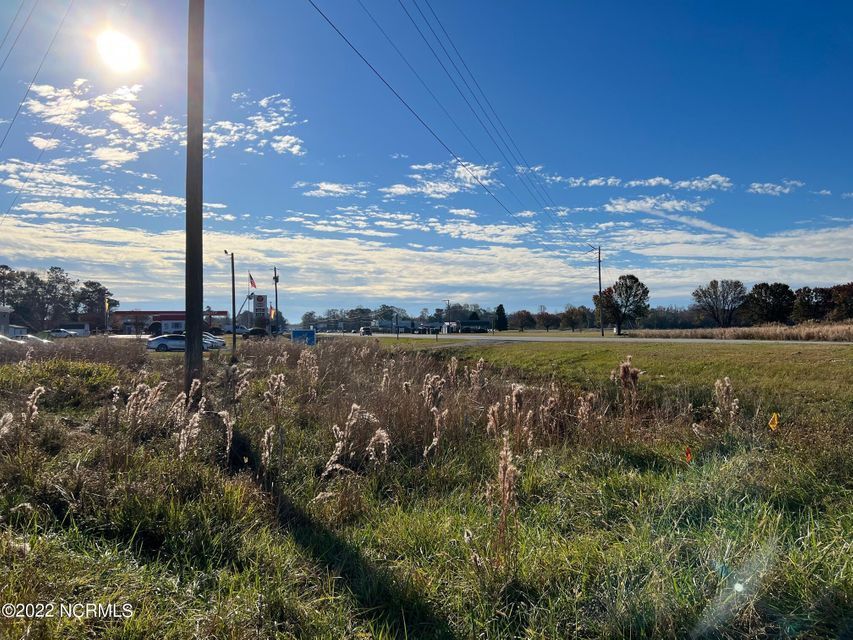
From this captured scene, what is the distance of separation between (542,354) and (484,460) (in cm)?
1530

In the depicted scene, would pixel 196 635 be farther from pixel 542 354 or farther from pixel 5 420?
pixel 542 354

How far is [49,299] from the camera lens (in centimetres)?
8806

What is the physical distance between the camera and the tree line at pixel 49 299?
81938 millimetres

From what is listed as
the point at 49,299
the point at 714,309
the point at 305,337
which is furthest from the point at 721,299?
the point at 49,299

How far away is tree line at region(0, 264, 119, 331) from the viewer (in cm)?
8194

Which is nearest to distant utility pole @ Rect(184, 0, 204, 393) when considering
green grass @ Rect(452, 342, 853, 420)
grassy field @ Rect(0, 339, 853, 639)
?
grassy field @ Rect(0, 339, 853, 639)

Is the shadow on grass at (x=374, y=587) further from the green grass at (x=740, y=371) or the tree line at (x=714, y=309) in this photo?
the tree line at (x=714, y=309)

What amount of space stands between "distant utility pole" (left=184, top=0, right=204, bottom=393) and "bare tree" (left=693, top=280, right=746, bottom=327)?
78206mm

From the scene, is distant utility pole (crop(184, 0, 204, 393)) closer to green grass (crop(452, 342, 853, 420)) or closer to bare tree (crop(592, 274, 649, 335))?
green grass (crop(452, 342, 853, 420))

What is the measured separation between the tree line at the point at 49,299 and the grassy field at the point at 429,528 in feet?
273

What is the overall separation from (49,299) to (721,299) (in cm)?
10539

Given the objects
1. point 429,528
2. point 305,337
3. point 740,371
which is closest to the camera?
point 429,528

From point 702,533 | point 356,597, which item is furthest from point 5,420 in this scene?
point 702,533

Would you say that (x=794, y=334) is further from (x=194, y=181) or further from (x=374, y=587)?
(x=374, y=587)
